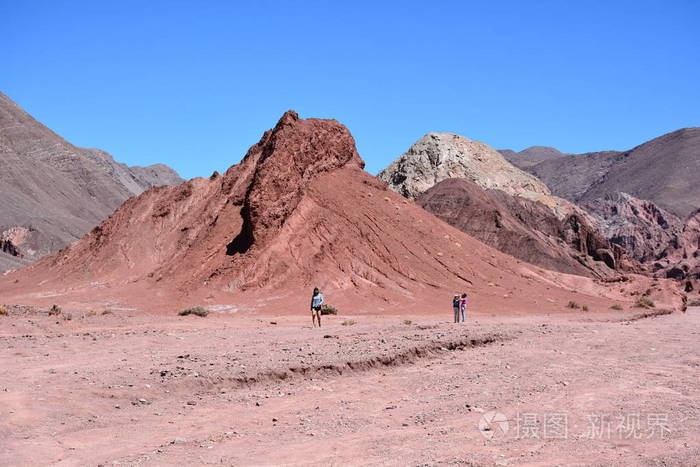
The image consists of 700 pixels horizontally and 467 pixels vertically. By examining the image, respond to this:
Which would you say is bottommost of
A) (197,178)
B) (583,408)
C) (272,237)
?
(583,408)

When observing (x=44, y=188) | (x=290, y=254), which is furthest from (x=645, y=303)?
(x=44, y=188)

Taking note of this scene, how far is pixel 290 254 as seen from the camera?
30.6 metres

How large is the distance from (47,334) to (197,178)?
2550 centimetres

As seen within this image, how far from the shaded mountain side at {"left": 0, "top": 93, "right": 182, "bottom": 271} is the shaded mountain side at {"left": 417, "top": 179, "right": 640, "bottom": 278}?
40471mm

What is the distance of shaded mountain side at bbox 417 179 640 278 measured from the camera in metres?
61.2

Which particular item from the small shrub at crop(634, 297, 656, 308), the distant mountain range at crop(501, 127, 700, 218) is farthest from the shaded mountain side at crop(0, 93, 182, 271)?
the distant mountain range at crop(501, 127, 700, 218)

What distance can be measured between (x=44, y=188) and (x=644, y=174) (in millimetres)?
133568

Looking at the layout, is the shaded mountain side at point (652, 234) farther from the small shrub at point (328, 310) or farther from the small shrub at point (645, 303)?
the small shrub at point (328, 310)

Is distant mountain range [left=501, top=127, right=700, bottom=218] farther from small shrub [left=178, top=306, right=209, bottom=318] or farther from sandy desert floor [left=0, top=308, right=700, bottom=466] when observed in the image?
sandy desert floor [left=0, top=308, right=700, bottom=466]

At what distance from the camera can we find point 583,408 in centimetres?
990

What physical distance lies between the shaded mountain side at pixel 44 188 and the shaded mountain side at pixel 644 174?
97.1m

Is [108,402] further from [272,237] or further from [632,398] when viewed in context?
[272,237]

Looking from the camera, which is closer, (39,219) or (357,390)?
(357,390)

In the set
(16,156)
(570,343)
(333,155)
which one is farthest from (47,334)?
(16,156)
